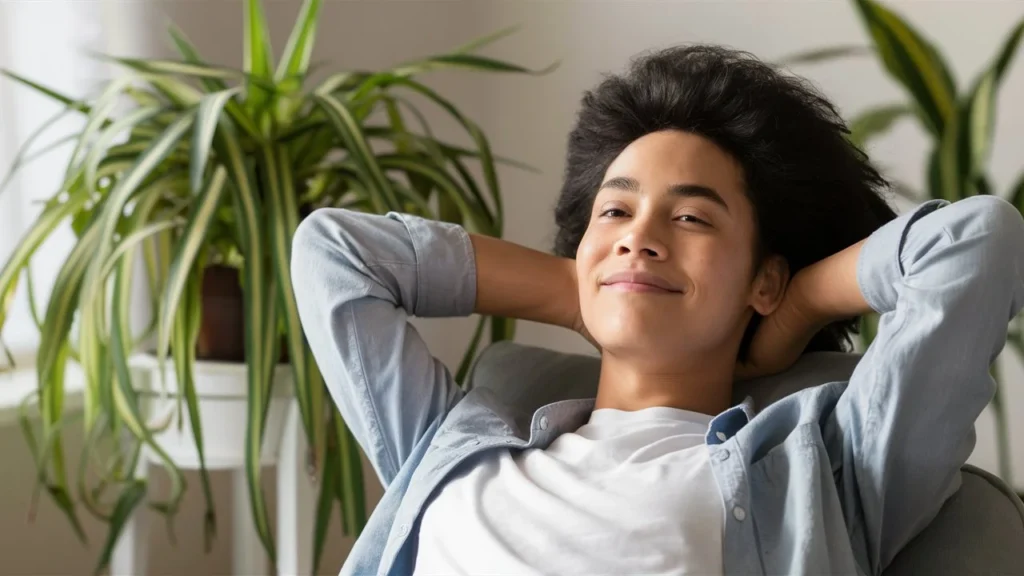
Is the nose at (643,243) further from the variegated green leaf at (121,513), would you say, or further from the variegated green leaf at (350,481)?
the variegated green leaf at (121,513)

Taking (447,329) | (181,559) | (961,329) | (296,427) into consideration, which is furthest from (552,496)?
(447,329)

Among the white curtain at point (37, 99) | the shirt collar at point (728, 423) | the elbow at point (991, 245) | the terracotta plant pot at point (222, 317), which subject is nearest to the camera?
the elbow at point (991, 245)

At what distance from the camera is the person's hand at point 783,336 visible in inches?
47.5

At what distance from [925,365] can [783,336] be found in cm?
27

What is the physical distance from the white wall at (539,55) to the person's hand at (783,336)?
52 centimetres

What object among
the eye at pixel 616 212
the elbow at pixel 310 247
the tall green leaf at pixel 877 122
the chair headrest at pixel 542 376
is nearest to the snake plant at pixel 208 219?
the elbow at pixel 310 247

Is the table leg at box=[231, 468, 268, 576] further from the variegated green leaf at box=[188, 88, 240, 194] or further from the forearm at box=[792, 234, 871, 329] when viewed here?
the forearm at box=[792, 234, 871, 329]

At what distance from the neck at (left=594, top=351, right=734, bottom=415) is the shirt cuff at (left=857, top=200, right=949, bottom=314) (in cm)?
21

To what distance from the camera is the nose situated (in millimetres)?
1143

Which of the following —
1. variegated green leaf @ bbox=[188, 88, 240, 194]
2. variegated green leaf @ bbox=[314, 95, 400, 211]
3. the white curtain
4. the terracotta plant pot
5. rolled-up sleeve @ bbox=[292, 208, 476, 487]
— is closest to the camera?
rolled-up sleeve @ bbox=[292, 208, 476, 487]

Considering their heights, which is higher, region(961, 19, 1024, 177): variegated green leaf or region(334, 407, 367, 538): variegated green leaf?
region(961, 19, 1024, 177): variegated green leaf

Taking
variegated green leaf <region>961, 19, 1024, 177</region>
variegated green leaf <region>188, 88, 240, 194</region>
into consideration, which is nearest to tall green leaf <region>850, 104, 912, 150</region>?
variegated green leaf <region>961, 19, 1024, 177</region>

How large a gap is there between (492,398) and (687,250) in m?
0.31

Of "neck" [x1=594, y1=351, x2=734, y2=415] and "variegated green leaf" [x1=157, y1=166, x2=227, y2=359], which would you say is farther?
"variegated green leaf" [x1=157, y1=166, x2=227, y2=359]
